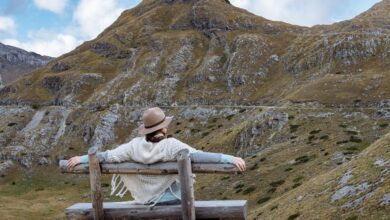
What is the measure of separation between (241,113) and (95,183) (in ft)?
376

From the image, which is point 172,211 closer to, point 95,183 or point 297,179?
point 95,183

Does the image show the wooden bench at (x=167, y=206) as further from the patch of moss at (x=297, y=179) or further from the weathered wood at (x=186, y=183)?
the patch of moss at (x=297, y=179)

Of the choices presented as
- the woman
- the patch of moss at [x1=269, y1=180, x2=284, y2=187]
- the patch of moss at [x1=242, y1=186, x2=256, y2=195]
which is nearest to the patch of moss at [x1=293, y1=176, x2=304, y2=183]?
the patch of moss at [x1=269, y1=180, x2=284, y2=187]

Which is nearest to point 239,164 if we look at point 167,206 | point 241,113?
point 167,206

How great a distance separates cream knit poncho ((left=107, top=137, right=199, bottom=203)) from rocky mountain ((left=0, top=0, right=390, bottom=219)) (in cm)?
1903

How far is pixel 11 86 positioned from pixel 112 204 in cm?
19994

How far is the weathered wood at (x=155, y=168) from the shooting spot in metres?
9.82

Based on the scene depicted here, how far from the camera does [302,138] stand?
7794cm

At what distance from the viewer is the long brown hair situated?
10541mm

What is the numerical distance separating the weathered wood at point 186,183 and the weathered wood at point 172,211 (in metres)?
0.34

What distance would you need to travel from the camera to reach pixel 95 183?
1063 cm

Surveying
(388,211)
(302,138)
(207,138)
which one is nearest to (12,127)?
(207,138)

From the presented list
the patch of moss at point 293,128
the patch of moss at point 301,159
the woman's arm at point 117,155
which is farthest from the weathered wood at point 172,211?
the patch of moss at point 293,128

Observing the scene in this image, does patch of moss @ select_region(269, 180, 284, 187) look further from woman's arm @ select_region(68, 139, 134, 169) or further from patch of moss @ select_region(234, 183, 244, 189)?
woman's arm @ select_region(68, 139, 134, 169)
